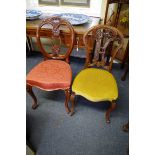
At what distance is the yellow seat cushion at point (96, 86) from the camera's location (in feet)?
4.36

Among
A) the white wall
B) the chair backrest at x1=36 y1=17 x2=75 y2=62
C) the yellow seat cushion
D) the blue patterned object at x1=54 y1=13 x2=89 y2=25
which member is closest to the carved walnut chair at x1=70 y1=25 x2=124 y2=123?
the yellow seat cushion

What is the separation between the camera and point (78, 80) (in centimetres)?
146

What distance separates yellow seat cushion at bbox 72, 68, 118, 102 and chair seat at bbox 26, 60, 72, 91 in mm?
101

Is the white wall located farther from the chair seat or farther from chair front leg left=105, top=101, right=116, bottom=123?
chair front leg left=105, top=101, right=116, bottom=123

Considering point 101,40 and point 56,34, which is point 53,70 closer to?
point 56,34

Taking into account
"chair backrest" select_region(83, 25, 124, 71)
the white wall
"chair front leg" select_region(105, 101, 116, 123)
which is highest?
the white wall

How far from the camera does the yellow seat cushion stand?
133 centimetres

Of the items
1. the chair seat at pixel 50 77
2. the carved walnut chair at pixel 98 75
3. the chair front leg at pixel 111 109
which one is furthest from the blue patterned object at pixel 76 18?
the chair front leg at pixel 111 109

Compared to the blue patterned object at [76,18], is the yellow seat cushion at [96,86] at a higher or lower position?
lower

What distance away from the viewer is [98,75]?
1.51 meters

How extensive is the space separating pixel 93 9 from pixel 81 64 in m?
0.78

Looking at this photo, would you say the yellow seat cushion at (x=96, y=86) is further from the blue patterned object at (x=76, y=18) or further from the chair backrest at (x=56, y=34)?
the blue patterned object at (x=76, y=18)

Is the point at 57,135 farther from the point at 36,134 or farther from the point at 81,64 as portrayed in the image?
the point at 81,64
